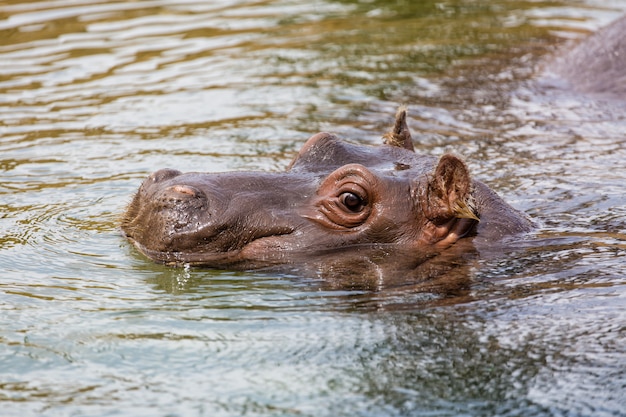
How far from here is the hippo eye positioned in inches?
249

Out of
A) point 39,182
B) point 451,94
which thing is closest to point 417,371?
point 39,182

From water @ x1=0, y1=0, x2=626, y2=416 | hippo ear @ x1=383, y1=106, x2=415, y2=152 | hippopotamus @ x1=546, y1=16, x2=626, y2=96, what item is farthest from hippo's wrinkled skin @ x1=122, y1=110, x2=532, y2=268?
hippopotamus @ x1=546, y1=16, x2=626, y2=96

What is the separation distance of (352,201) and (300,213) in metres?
0.32

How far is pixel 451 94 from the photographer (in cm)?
1123

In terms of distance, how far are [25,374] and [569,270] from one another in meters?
3.12

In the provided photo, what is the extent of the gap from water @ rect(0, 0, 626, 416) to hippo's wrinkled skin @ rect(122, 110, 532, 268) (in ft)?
0.60

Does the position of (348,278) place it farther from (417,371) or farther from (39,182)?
(39,182)

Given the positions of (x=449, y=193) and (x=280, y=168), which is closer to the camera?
(x=449, y=193)

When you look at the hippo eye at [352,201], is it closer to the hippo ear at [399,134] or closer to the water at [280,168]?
the water at [280,168]

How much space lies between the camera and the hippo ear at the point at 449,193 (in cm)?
624

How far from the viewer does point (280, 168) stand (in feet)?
Answer: 28.8

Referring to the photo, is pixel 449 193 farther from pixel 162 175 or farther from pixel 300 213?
pixel 162 175

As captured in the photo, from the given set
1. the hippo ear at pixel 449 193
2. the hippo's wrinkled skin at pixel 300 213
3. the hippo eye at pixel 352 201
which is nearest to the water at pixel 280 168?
the hippo's wrinkled skin at pixel 300 213

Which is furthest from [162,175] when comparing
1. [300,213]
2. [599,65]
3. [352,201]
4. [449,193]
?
[599,65]
